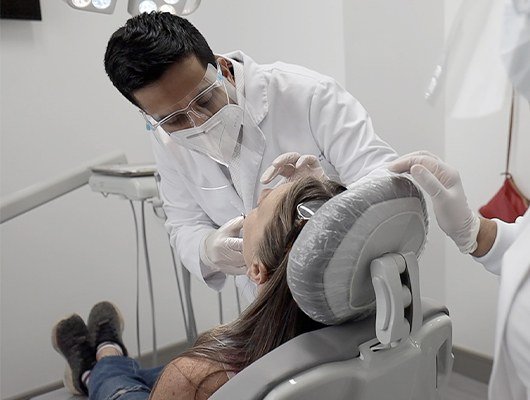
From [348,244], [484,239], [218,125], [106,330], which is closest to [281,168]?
[218,125]

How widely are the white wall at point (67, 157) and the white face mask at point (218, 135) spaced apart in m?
1.30

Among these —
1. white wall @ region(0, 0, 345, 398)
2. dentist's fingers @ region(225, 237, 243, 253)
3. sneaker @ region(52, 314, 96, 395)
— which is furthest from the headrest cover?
white wall @ region(0, 0, 345, 398)

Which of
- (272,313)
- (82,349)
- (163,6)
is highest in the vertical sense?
(163,6)

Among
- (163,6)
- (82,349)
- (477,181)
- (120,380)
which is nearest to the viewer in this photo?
(120,380)

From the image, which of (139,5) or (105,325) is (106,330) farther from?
(139,5)

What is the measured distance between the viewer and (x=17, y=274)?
246cm

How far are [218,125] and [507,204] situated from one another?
135cm

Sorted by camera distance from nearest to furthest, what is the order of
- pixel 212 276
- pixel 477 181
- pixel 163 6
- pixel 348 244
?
pixel 348 244 < pixel 212 276 < pixel 163 6 < pixel 477 181

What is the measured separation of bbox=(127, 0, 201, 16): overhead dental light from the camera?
1803 mm

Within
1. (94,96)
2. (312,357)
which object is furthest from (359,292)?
(94,96)

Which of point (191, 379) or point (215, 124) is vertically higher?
point (215, 124)

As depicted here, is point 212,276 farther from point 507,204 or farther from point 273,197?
point 507,204

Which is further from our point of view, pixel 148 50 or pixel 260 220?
pixel 148 50

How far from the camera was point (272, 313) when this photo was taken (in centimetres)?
90
